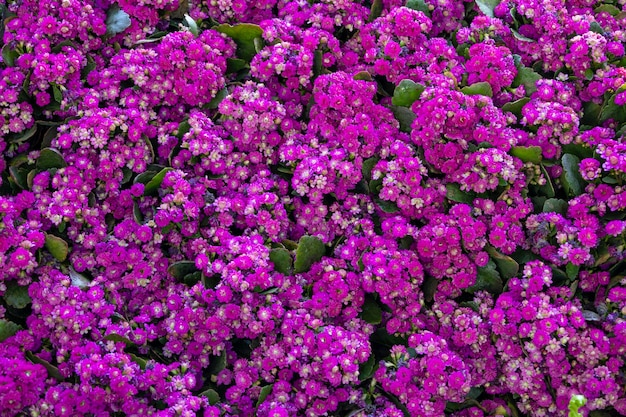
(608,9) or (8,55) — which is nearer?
(8,55)

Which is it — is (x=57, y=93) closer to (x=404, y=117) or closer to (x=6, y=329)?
(x=6, y=329)

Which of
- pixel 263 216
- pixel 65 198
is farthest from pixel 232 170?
pixel 65 198

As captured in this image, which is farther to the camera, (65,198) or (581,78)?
(581,78)

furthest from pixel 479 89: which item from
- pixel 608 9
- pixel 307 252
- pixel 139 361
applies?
pixel 139 361

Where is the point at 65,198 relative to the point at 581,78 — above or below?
below

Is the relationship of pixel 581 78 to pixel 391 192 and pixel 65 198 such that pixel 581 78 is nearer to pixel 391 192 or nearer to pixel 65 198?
pixel 391 192

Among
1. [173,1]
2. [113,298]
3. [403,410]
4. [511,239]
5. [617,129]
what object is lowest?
[403,410]

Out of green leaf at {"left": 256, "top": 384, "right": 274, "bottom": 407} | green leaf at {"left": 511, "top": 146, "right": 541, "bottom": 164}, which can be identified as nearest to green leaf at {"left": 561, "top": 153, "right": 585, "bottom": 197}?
green leaf at {"left": 511, "top": 146, "right": 541, "bottom": 164}
